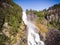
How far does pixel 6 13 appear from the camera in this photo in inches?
1447

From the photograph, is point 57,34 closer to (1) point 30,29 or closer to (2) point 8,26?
(1) point 30,29

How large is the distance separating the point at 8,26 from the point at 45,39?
12056 mm

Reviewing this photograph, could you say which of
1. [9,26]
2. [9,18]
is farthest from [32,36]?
[9,26]

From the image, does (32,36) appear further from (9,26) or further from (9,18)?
(9,26)

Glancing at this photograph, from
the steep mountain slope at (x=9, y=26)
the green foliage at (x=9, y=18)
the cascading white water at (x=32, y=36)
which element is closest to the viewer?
the steep mountain slope at (x=9, y=26)

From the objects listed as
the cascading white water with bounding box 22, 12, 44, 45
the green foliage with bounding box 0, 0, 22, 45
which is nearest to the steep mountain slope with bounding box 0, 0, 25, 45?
the green foliage with bounding box 0, 0, 22, 45

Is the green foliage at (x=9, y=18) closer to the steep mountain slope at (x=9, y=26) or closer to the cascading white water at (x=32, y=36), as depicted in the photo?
the steep mountain slope at (x=9, y=26)

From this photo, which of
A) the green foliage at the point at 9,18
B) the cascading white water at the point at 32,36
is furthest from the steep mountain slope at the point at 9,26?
the cascading white water at the point at 32,36

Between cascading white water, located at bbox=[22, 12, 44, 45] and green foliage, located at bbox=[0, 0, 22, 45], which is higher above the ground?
green foliage, located at bbox=[0, 0, 22, 45]

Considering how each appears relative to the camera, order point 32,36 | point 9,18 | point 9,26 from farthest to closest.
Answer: point 32,36, point 9,18, point 9,26

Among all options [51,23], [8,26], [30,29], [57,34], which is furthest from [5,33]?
[51,23]

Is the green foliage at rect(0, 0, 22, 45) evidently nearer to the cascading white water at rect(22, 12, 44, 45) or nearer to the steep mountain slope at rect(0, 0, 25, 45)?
the steep mountain slope at rect(0, 0, 25, 45)

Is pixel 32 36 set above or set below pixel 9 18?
below

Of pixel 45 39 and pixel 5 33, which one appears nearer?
pixel 5 33
